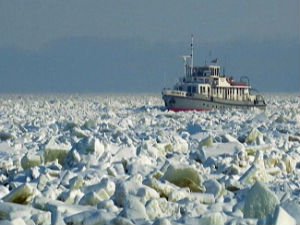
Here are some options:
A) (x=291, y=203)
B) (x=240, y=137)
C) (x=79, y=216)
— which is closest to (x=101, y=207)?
(x=79, y=216)

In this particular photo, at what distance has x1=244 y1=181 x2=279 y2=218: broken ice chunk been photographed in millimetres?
4508

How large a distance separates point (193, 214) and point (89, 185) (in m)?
1.18

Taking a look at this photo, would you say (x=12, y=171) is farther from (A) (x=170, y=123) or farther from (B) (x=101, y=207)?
(A) (x=170, y=123)

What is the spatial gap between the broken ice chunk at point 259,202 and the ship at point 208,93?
23294mm

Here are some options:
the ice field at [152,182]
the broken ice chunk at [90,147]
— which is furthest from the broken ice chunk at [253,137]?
the broken ice chunk at [90,147]

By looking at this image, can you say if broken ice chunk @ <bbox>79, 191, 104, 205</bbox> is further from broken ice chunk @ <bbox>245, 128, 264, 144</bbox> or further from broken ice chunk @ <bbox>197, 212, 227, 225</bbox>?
broken ice chunk @ <bbox>245, 128, 264, 144</bbox>

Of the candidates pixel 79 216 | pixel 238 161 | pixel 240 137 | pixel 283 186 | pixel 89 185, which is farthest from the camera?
pixel 240 137

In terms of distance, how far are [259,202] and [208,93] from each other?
82.1ft

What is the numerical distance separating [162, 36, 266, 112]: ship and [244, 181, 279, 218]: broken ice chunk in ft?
76.4

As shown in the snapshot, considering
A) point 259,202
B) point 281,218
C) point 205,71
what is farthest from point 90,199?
point 205,71

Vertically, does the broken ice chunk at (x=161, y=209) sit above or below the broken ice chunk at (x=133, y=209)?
below

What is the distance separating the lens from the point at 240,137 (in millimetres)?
9539

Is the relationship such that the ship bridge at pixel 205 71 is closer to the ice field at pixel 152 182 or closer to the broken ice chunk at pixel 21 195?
the ice field at pixel 152 182

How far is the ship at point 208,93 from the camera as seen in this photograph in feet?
93.4
